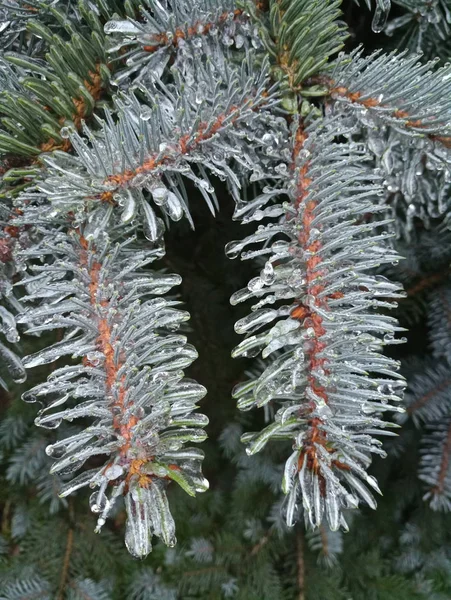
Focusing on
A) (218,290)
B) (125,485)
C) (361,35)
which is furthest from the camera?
(218,290)

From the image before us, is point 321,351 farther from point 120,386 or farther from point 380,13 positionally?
point 380,13

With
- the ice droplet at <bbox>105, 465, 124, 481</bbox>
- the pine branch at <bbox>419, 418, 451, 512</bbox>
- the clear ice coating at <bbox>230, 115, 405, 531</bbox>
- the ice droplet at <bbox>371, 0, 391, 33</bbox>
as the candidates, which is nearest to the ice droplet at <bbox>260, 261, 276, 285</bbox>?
the clear ice coating at <bbox>230, 115, 405, 531</bbox>

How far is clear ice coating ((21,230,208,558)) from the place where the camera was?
15.0 inches

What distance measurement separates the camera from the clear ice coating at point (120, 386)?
381 mm

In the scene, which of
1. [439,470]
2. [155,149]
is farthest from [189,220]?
[439,470]

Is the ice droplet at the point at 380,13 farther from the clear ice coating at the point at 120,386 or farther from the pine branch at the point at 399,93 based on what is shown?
the clear ice coating at the point at 120,386

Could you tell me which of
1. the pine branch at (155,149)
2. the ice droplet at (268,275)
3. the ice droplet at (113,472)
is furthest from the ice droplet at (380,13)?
the ice droplet at (113,472)

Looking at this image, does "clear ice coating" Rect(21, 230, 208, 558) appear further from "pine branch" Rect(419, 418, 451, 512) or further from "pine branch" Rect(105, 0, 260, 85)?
"pine branch" Rect(419, 418, 451, 512)

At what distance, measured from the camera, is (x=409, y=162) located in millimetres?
542

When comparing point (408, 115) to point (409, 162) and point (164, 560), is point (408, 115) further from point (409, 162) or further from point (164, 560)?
point (164, 560)

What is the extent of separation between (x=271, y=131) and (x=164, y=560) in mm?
859

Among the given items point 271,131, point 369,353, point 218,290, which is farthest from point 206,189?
point 218,290

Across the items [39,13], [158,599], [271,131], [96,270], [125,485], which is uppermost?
[39,13]

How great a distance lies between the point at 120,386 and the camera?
0.40 metres
